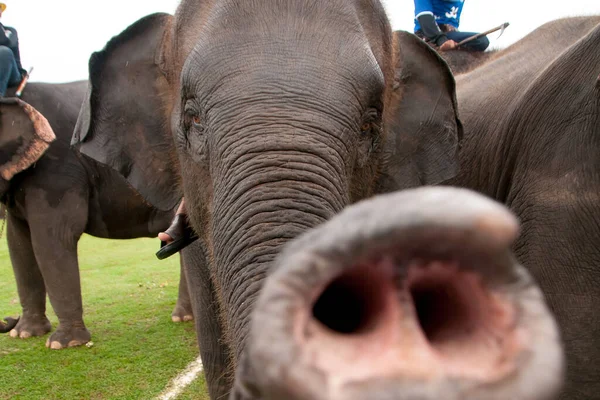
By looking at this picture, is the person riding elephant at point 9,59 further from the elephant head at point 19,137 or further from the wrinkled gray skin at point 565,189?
the wrinkled gray skin at point 565,189

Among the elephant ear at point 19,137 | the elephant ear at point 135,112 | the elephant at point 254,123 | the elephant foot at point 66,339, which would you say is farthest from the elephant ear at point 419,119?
the elephant foot at point 66,339

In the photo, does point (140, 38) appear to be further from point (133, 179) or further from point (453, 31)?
point (453, 31)

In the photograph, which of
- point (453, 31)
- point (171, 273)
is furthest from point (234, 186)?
point (171, 273)

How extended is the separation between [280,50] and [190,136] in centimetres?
46

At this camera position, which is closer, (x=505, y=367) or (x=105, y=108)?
(x=505, y=367)

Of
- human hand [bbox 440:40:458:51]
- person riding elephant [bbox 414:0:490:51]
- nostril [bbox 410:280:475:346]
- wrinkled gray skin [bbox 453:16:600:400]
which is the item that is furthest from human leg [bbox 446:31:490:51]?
nostril [bbox 410:280:475:346]

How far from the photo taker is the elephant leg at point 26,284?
19.9 ft

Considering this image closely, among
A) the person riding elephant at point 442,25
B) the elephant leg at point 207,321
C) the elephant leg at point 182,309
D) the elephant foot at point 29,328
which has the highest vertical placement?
the person riding elephant at point 442,25

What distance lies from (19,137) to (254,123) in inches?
156

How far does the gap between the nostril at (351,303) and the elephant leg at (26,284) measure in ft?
19.4

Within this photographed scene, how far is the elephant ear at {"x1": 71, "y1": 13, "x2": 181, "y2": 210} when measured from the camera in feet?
8.45

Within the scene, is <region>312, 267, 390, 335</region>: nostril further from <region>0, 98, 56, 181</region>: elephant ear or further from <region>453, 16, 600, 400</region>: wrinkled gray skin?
<region>0, 98, 56, 181</region>: elephant ear

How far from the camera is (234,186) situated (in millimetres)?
1778

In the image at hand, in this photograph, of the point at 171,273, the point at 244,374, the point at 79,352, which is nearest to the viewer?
the point at 244,374
